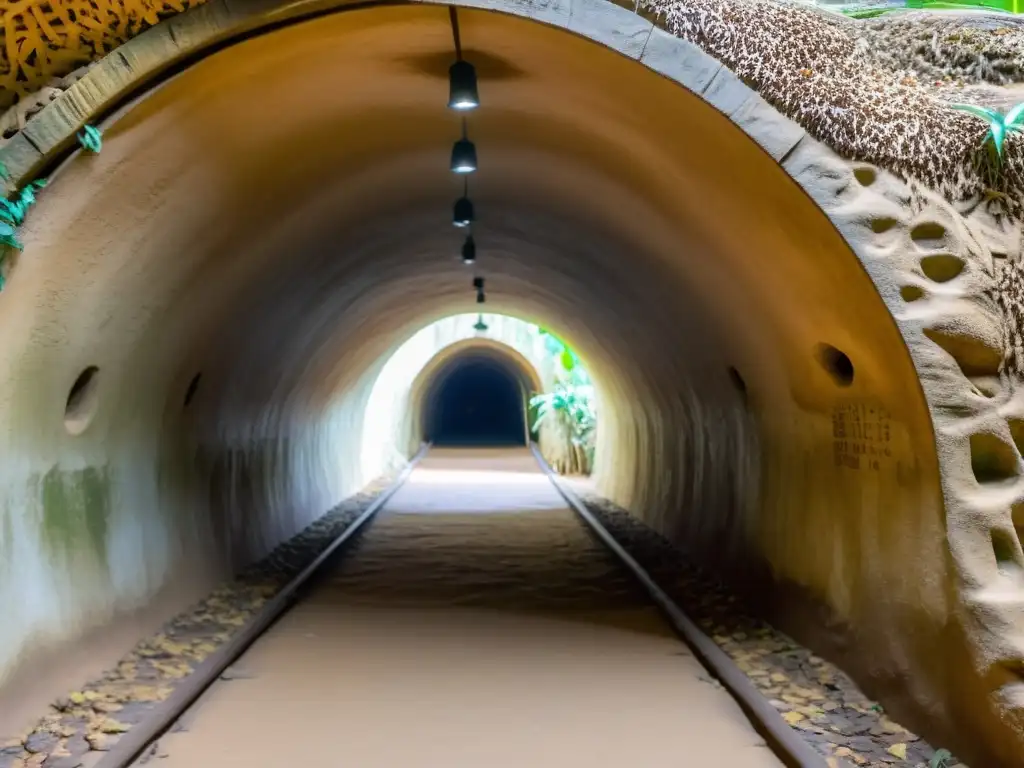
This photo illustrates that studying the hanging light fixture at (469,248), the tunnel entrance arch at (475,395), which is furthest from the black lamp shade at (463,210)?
the tunnel entrance arch at (475,395)

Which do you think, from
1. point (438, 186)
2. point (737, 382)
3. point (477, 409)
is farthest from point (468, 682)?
point (477, 409)

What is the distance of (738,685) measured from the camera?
5480 millimetres

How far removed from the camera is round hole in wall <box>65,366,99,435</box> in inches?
223

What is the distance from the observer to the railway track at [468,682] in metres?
4.64

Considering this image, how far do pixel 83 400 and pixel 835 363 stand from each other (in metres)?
4.37

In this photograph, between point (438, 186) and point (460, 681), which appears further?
point (438, 186)

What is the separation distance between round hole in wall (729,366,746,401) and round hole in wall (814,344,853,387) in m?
2.05

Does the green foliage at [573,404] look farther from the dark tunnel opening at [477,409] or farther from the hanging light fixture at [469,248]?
the dark tunnel opening at [477,409]

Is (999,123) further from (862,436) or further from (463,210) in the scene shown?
(463,210)

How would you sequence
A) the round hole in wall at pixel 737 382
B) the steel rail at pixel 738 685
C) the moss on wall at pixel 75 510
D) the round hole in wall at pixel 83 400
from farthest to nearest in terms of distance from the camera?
the round hole in wall at pixel 737 382
the round hole in wall at pixel 83 400
the moss on wall at pixel 75 510
the steel rail at pixel 738 685

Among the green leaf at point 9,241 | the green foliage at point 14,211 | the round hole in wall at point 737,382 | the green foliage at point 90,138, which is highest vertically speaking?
the green foliage at point 90,138

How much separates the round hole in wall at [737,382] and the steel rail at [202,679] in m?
3.96

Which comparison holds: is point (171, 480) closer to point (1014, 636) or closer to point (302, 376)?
point (302, 376)

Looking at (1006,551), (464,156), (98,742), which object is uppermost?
(464,156)
